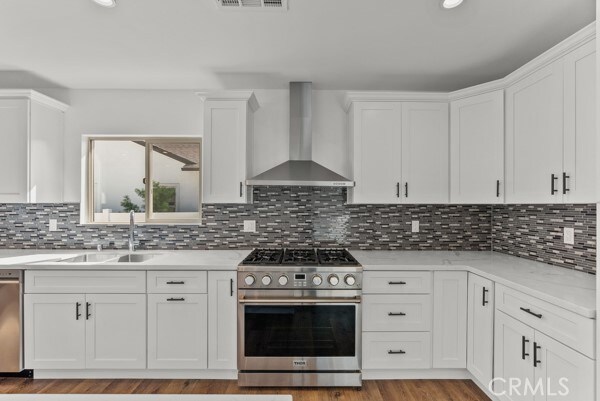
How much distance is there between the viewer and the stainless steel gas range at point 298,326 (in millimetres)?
2592

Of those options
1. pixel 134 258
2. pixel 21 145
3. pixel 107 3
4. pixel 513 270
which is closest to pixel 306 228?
pixel 134 258

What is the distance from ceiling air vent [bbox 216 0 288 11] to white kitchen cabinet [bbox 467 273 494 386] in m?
2.18

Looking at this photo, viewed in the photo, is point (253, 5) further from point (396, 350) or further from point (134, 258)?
point (396, 350)

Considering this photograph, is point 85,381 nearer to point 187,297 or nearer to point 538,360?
point 187,297

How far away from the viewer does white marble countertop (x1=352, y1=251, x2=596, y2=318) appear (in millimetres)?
1791

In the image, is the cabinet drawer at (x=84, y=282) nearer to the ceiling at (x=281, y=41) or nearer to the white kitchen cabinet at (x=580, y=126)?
the ceiling at (x=281, y=41)

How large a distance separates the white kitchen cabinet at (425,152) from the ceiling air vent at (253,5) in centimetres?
148

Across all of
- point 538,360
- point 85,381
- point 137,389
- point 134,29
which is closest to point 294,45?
point 134,29

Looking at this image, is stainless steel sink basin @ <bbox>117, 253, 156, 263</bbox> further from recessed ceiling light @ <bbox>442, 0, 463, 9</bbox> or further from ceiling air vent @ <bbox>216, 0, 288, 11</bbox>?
recessed ceiling light @ <bbox>442, 0, 463, 9</bbox>

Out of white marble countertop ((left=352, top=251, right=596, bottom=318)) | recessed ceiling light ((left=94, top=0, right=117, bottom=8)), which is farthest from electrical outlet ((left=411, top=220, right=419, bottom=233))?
A: recessed ceiling light ((left=94, top=0, right=117, bottom=8))

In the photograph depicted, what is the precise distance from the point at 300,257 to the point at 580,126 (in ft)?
6.54

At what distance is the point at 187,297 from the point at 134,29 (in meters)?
1.87

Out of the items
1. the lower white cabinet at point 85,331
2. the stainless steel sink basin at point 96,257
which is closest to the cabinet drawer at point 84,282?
the lower white cabinet at point 85,331

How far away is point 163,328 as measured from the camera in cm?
266
